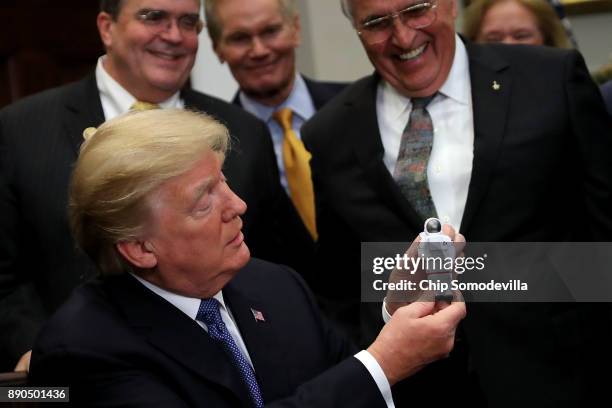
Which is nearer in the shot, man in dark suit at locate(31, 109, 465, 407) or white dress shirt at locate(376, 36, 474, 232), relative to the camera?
man in dark suit at locate(31, 109, 465, 407)

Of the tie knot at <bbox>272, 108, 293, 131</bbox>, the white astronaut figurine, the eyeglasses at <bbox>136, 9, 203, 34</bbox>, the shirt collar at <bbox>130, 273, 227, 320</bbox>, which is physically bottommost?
the tie knot at <bbox>272, 108, 293, 131</bbox>

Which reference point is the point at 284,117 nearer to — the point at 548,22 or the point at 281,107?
the point at 281,107

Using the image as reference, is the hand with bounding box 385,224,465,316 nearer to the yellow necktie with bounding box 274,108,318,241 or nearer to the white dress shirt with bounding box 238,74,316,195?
the yellow necktie with bounding box 274,108,318,241

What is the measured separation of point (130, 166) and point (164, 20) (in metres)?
1.25

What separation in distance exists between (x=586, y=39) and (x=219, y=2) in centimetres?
237

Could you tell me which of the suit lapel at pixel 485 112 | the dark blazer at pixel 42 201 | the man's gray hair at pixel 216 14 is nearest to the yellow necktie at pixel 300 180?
the dark blazer at pixel 42 201

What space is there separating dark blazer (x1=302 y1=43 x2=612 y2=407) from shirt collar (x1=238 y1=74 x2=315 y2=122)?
93cm

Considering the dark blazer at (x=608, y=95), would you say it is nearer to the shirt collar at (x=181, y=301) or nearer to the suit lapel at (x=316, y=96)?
the suit lapel at (x=316, y=96)

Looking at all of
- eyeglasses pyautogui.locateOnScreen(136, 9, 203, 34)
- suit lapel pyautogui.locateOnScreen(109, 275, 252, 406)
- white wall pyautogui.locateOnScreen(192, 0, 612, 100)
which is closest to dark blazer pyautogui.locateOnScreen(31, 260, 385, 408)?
suit lapel pyautogui.locateOnScreen(109, 275, 252, 406)

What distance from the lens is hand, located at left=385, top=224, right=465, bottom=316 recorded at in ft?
8.04

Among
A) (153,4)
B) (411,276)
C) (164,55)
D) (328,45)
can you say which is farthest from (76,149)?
(328,45)

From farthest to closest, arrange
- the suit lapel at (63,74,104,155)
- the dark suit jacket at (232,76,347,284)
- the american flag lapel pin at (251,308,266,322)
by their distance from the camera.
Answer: the dark suit jacket at (232,76,347,284) < the suit lapel at (63,74,104,155) < the american flag lapel pin at (251,308,266,322)

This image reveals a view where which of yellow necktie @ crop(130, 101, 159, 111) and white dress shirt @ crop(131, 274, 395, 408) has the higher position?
yellow necktie @ crop(130, 101, 159, 111)

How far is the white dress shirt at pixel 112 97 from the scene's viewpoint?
346 cm
